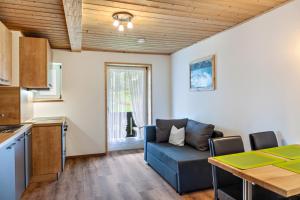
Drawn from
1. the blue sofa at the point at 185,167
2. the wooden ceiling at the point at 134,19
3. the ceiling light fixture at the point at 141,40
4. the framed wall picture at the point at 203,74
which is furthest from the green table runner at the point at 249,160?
the ceiling light fixture at the point at 141,40

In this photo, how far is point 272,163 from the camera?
1665 mm

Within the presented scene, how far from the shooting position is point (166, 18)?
9.21ft

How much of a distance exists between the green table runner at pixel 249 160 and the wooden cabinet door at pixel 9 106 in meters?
2.90

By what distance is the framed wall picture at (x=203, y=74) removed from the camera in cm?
363

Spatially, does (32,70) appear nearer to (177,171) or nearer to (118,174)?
(118,174)

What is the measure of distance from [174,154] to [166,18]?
6.11 ft

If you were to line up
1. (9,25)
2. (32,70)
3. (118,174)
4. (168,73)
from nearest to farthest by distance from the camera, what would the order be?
(9,25)
(32,70)
(118,174)
(168,73)

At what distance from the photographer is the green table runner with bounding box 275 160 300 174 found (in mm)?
1520

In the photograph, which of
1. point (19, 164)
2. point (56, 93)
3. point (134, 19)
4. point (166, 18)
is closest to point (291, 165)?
point (166, 18)

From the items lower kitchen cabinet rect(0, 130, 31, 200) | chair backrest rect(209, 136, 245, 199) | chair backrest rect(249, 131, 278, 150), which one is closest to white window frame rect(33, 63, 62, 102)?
lower kitchen cabinet rect(0, 130, 31, 200)

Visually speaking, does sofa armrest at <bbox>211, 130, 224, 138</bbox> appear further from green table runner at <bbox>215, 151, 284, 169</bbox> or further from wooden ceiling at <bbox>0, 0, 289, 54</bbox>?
wooden ceiling at <bbox>0, 0, 289, 54</bbox>

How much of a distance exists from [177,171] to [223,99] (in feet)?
4.49

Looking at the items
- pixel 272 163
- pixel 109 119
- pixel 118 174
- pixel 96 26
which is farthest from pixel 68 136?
pixel 272 163

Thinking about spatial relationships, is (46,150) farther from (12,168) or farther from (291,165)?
(291,165)
